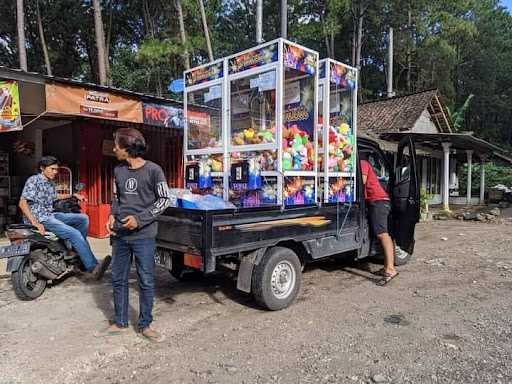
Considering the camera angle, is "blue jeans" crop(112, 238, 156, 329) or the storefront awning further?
the storefront awning

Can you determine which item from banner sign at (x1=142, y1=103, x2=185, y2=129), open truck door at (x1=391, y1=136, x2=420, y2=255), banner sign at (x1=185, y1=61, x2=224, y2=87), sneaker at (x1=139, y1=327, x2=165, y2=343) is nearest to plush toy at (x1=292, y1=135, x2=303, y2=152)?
banner sign at (x1=185, y1=61, x2=224, y2=87)

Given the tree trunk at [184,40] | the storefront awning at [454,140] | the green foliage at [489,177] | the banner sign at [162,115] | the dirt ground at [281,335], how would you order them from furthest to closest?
1. the green foliage at [489,177]
2. the tree trunk at [184,40]
3. the storefront awning at [454,140]
4. the banner sign at [162,115]
5. the dirt ground at [281,335]

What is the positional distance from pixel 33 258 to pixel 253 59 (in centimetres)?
349

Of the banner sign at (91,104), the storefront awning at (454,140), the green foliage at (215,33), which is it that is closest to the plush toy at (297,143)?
the banner sign at (91,104)

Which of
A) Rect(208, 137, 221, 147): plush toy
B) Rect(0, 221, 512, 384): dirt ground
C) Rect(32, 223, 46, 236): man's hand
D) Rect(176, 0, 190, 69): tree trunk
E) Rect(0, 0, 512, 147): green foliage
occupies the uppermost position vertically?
Rect(0, 0, 512, 147): green foliage

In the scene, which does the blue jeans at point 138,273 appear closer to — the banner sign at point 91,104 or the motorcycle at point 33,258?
the motorcycle at point 33,258

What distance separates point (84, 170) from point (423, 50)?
23.6 m

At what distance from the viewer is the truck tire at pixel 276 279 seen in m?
4.12

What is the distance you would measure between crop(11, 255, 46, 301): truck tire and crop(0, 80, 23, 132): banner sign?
288cm

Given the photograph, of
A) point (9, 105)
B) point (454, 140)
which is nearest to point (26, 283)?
point (9, 105)

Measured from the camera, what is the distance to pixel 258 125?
16.9 ft

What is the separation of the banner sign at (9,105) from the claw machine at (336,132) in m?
4.89

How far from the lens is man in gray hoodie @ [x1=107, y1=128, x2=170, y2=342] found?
344 centimetres

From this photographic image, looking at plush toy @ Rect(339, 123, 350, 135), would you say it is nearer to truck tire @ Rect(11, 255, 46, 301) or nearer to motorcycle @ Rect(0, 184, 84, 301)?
motorcycle @ Rect(0, 184, 84, 301)
